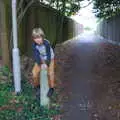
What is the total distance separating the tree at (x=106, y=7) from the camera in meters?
19.7

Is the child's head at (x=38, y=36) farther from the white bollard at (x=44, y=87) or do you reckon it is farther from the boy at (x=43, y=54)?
the white bollard at (x=44, y=87)

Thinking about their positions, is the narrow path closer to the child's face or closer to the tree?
the child's face

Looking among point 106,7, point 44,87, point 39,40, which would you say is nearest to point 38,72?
point 44,87

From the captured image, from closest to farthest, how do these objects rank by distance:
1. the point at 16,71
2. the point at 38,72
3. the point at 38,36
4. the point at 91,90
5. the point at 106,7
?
the point at 38,36 → the point at 38,72 → the point at 16,71 → the point at 91,90 → the point at 106,7

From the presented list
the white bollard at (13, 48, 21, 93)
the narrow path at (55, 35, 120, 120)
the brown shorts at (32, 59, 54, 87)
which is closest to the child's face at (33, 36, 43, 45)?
the brown shorts at (32, 59, 54, 87)

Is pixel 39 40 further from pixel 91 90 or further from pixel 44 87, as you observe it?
pixel 91 90

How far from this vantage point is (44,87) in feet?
22.3

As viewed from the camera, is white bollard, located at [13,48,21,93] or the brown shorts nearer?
the brown shorts

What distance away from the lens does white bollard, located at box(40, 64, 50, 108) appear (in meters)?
6.67

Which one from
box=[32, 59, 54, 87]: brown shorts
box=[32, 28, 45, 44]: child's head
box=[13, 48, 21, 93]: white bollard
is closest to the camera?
box=[32, 28, 45, 44]: child's head

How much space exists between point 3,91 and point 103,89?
2.51m

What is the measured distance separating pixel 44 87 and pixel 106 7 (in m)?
15.5

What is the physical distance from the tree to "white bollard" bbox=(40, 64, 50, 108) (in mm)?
12831

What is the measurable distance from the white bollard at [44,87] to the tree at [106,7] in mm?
12831
